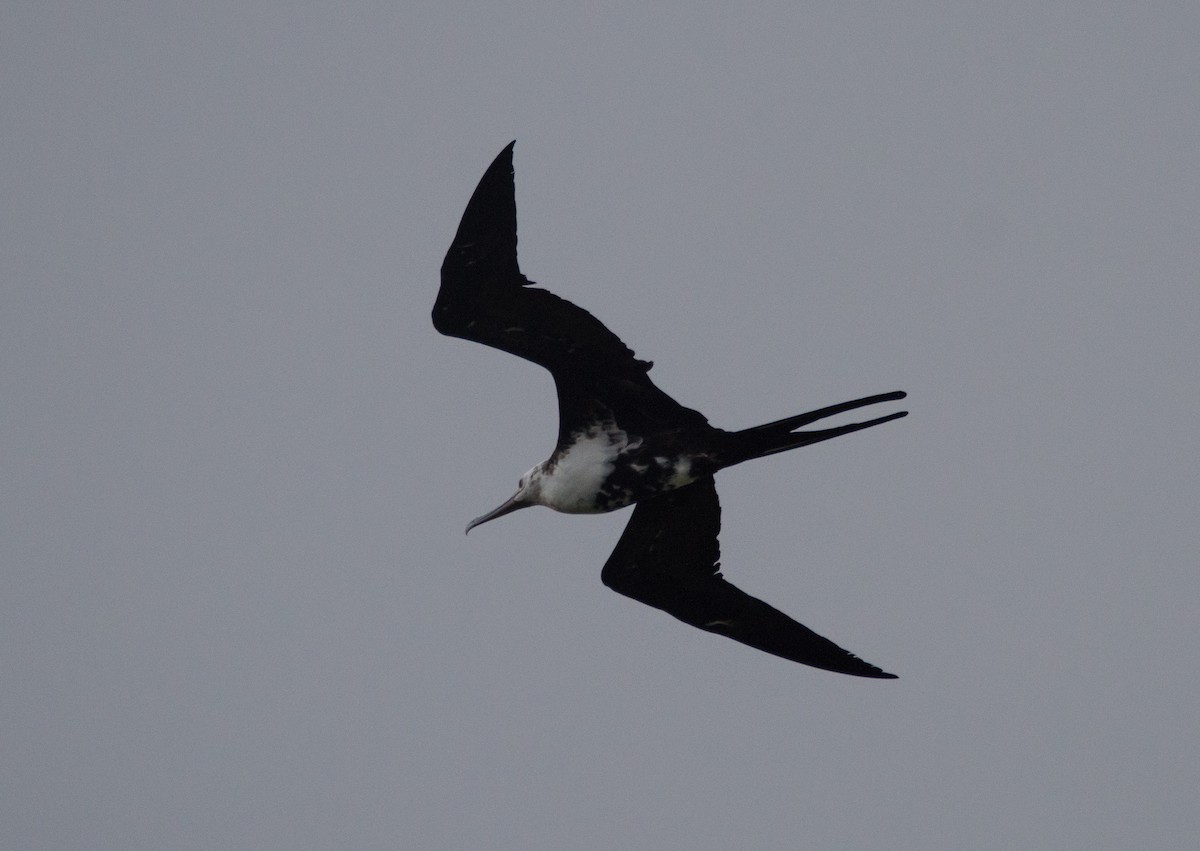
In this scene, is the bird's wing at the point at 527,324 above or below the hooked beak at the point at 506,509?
above

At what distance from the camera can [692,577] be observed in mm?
8055

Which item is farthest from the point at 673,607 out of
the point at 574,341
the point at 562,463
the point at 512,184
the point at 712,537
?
the point at 512,184

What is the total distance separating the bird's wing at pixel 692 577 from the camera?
313 inches

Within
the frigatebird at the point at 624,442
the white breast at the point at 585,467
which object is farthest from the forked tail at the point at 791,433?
the white breast at the point at 585,467

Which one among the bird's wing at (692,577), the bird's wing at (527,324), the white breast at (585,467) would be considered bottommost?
the bird's wing at (692,577)

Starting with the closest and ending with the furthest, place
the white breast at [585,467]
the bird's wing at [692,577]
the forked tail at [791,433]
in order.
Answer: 1. the forked tail at [791,433]
2. the white breast at [585,467]
3. the bird's wing at [692,577]

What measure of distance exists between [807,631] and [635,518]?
106cm

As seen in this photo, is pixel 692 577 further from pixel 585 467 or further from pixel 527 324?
pixel 527 324

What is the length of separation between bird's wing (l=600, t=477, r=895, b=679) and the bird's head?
1.71 ft

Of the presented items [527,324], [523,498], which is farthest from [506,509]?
[527,324]

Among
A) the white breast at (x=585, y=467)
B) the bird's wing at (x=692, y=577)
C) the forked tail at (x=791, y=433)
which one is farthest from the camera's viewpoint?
the bird's wing at (x=692, y=577)

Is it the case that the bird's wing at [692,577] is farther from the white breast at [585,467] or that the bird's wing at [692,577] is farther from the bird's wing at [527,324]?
the bird's wing at [527,324]

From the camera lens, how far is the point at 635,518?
7977mm

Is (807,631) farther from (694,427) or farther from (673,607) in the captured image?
(694,427)
